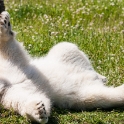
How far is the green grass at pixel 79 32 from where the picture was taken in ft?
19.0

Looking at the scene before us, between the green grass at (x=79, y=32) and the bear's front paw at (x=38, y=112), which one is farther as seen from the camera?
the green grass at (x=79, y=32)

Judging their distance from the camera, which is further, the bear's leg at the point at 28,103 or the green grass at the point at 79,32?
the green grass at the point at 79,32

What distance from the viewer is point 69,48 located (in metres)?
6.52

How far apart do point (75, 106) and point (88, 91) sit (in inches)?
9.4

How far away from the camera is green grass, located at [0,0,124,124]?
5777mm

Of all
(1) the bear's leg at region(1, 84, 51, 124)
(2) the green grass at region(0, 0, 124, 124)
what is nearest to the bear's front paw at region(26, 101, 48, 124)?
(1) the bear's leg at region(1, 84, 51, 124)

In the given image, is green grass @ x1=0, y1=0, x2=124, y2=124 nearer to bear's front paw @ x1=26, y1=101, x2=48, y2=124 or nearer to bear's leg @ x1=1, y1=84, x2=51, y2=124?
bear's leg @ x1=1, y1=84, x2=51, y2=124

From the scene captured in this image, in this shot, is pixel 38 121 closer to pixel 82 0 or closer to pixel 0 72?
pixel 0 72

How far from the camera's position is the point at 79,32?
9055 mm

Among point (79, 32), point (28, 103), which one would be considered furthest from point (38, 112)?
point (79, 32)

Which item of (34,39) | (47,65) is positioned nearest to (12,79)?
(47,65)

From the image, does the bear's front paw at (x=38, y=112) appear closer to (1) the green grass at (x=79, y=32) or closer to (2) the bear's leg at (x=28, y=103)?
(2) the bear's leg at (x=28, y=103)

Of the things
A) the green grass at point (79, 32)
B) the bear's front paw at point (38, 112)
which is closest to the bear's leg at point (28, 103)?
the bear's front paw at point (38, 112)

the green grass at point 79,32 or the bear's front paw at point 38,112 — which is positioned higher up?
the green grass at point 79,32
